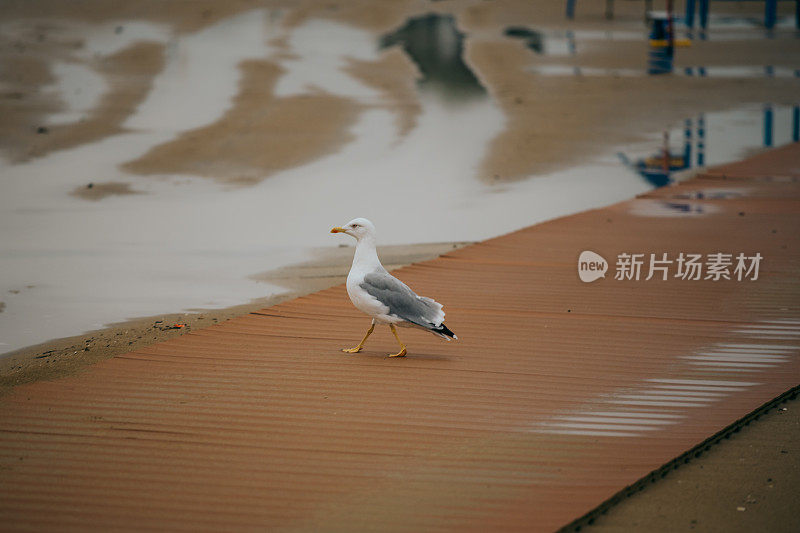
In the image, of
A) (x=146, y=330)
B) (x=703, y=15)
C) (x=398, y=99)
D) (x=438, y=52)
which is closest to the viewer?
(x=146, y=330)

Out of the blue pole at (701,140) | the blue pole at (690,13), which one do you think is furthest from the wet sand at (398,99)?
the blue pole at (690,13)

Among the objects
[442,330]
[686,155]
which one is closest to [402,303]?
[442,330]

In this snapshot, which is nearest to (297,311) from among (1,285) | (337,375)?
(337,375)

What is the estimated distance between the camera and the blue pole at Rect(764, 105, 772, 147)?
65.5ft

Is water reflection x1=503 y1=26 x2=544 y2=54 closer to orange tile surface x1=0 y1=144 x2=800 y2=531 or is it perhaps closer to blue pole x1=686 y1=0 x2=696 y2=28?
blue pole x1=686 y1=0 x2=696 y2=28

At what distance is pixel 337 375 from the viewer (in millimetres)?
7645

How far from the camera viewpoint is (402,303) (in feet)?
25.2

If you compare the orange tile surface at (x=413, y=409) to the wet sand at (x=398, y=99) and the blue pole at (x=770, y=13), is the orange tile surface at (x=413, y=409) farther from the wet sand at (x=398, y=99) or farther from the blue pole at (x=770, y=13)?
the blue pole at (x=770, y=13)

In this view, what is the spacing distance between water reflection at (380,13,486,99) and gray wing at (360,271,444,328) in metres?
18.2

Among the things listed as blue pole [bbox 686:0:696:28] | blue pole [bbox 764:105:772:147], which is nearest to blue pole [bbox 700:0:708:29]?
blue pole [bbox 686:0:696:28]
